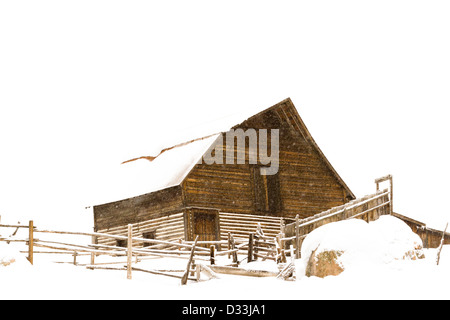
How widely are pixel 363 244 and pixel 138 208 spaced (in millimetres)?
16117

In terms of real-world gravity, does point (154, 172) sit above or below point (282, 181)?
above

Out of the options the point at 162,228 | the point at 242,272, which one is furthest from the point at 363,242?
the point at 162,228

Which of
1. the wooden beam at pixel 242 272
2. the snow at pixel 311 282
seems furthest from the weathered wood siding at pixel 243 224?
the snow at pixel 311 282

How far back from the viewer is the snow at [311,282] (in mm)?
13289

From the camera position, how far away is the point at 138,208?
97.9 ft

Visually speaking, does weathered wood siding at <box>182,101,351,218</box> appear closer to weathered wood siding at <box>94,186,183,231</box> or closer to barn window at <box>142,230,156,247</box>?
weathered wood siding at <box>94,186,183,231</box>

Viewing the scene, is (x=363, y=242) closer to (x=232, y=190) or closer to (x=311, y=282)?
(x=311, y=282)

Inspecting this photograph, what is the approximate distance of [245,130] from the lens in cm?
2928

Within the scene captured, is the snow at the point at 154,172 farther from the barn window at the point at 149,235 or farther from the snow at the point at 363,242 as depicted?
the snow at the point at 363,242

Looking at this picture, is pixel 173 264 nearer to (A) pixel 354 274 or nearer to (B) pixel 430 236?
(A) pixel 354 274

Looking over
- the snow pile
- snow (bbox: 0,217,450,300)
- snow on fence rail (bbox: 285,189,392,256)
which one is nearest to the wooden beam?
snow (bbox: 0,217,450,300)

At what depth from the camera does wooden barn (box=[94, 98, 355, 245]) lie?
27484 millimetres

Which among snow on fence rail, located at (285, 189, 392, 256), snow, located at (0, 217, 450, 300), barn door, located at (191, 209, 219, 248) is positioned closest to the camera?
snow, located at (0, 217, 450, 300)
